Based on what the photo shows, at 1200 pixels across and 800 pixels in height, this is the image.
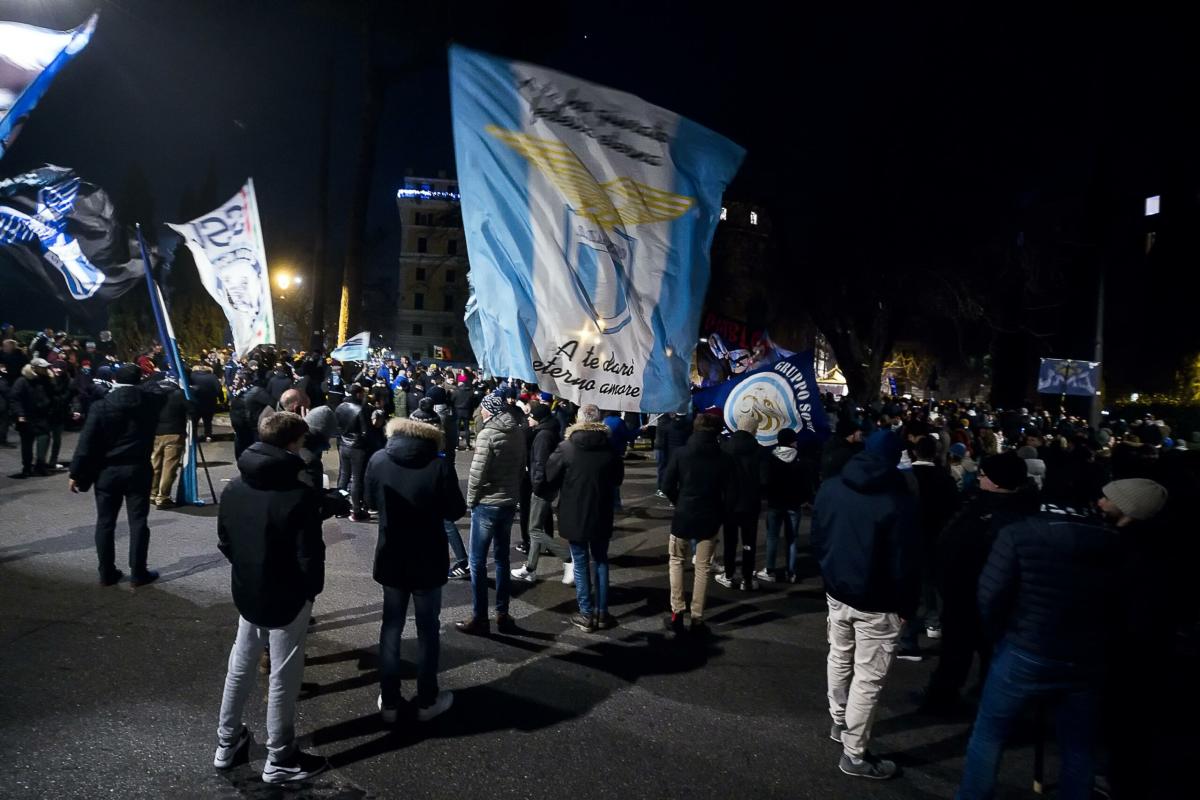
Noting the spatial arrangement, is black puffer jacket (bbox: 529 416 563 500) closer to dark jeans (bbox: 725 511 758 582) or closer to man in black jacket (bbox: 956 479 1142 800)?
dark jeans (bbox: 725 511 758 582)

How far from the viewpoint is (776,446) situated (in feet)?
25.5

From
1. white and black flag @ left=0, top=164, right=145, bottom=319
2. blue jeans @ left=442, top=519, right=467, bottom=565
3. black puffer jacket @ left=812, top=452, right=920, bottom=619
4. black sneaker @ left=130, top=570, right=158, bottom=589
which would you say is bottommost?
black sneaker @ left=130, top=570, right=158, bottom=589

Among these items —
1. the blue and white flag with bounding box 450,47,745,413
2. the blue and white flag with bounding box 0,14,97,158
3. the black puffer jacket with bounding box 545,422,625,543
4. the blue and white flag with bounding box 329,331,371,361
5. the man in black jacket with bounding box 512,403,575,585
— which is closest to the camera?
the blue and white flag with bounding box 450,47,745,413

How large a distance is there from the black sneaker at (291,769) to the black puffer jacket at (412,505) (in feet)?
3.19

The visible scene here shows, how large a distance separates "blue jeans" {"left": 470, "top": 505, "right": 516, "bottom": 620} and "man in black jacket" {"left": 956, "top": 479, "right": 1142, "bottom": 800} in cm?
351

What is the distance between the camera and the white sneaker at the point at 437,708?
4.16 meters

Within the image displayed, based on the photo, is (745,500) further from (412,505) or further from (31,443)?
(31,443)

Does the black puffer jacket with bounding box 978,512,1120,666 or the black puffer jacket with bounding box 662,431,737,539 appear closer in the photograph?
the black puffer jacket with bounding box 978,512,1120,666

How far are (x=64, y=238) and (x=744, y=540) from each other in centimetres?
1253

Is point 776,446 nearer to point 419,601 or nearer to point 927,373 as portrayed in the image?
point 419,601

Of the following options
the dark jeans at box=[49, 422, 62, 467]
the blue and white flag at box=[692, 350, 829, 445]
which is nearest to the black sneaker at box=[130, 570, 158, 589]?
the blue and white flag at box=[692, 350, 829, 445]

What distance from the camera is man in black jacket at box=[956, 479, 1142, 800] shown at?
3082 millimetres

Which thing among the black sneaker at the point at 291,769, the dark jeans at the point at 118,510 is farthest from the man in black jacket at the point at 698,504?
the dark jeans at the point at 118,510

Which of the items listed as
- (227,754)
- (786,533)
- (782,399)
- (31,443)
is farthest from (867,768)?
(31,443)
